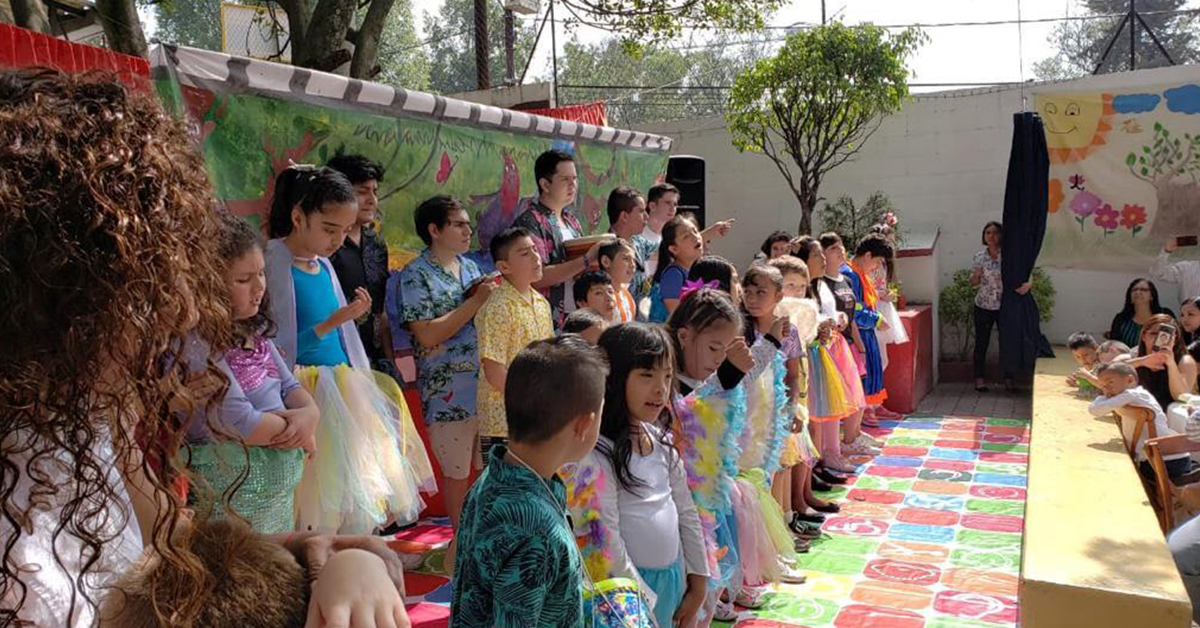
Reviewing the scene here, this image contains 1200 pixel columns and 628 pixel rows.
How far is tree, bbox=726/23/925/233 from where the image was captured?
28.1 feet

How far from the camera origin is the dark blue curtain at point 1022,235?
781 centimetres

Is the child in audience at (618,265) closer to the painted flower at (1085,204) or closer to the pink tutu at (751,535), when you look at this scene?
the pink tutu at (751,535)

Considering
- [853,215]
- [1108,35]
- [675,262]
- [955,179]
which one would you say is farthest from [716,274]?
Answer: [1108,35]

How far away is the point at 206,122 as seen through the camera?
10.2 ft

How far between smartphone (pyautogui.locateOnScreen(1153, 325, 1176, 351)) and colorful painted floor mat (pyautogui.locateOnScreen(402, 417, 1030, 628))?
1057mm

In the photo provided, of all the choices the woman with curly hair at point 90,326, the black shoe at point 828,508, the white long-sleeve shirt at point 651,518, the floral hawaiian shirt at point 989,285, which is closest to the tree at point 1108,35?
the floral hawaiian shirt at point 989,285

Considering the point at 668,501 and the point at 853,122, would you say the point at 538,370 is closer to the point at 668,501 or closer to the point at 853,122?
the point at 668,501

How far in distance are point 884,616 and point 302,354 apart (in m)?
2.33

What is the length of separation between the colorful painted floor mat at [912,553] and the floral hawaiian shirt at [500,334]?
680mm

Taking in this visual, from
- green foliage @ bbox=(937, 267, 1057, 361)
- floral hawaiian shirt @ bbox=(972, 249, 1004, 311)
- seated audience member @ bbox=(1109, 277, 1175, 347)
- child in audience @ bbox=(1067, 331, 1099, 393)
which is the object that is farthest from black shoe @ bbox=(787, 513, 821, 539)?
green foliage @ bbox=(937, 267, 1057, 361)

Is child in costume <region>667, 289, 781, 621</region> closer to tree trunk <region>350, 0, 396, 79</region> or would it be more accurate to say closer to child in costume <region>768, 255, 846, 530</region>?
child in costume <region>768, 255, 846, 530</region>

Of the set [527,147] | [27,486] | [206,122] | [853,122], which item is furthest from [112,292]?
[853,122]

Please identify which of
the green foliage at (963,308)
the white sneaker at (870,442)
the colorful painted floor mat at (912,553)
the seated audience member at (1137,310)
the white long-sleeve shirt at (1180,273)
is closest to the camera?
the colorful painted floor mat at (912,553)

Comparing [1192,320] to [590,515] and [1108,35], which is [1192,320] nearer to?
[590,515]
